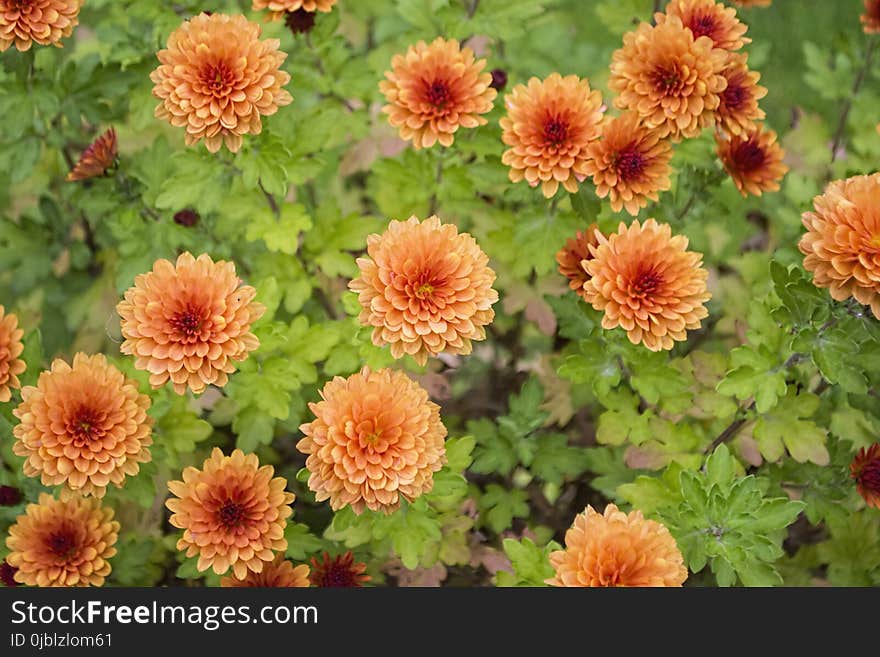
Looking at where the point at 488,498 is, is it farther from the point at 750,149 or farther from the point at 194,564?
the point at 750,149

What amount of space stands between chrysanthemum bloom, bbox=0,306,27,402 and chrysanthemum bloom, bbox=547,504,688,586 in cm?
128

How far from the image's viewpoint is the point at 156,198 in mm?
2311

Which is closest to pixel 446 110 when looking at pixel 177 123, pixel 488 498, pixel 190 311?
pixel 177 123

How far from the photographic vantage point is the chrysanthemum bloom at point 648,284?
184cm

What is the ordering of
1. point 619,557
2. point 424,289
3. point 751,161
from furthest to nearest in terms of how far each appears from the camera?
point 751,161 → point 424,289 → point 619,557

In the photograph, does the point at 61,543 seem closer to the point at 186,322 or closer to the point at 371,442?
the point at 186,322

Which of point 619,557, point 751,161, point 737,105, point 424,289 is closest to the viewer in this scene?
point 619,557

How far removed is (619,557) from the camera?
1.65 m

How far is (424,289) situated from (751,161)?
988mm

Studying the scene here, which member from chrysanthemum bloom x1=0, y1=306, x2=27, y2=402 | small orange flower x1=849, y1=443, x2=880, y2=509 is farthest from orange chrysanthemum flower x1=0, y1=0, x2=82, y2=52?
small orange flower x1=849, y1=443, x2=880, y2=509

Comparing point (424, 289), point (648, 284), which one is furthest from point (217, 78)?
point (648, 284)

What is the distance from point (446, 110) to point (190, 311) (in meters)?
0.77

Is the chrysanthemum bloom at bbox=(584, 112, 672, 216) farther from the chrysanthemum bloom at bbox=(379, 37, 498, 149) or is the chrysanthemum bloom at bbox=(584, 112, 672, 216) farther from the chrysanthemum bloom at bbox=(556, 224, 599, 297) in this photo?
the chrysanthemum bloom at bbox=(379, 37, 498, 149)

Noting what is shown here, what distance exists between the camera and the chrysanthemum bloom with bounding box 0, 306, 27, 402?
1.99 metres
